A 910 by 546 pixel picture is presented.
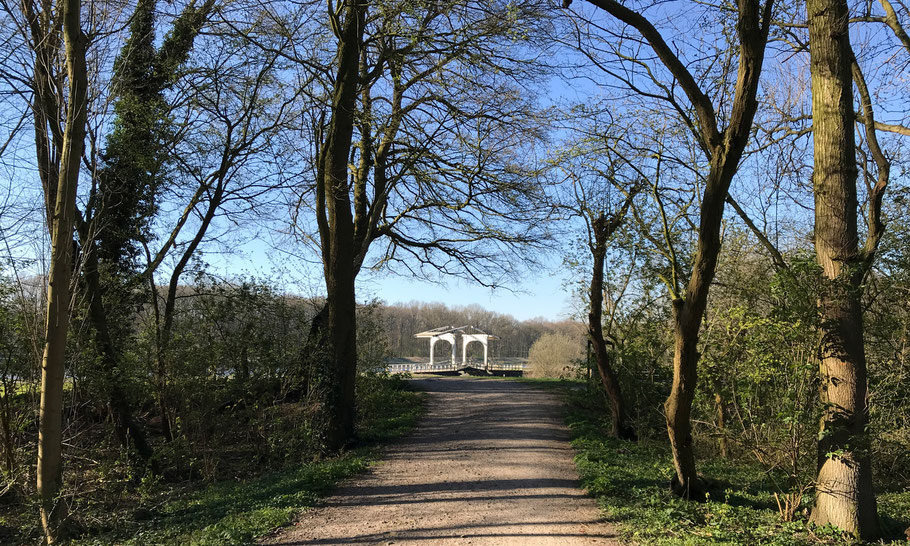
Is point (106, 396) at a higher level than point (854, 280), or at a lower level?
lower

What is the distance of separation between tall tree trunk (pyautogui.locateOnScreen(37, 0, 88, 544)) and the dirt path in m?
2.10

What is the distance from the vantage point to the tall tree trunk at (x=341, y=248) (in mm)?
9641

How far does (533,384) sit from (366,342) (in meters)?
8.23

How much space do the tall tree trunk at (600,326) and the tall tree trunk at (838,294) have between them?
5.43 meters

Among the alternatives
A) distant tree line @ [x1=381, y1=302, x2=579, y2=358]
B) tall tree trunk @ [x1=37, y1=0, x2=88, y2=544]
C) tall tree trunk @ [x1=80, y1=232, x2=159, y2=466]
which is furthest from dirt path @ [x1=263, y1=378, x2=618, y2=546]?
distant tree line @ [x1=381, y1=302, x2=579, y2=358]

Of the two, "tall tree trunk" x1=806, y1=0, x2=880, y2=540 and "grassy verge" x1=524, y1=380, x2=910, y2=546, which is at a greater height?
"tall tree trunk" x1=806, y1=0, x2=880, y2=540

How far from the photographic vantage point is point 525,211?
1345 centimetres

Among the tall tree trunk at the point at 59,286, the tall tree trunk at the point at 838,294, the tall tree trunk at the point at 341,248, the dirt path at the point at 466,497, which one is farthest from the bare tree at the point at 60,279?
the tall tree trunk at the point at 838,294

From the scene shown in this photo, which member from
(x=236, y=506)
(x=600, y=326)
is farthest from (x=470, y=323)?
(x=236, y=506)

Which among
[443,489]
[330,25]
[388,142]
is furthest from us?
[388,142]

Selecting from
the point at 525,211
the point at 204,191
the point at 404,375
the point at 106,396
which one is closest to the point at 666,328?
the point at 525,211

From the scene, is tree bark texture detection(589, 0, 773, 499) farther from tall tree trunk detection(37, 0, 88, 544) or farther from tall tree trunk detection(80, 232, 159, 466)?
tall tree trunk detection(80, 232, 159, 466)

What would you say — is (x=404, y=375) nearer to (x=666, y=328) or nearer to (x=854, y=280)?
(x=666, y=328)

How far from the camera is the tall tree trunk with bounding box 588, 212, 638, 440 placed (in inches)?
442
